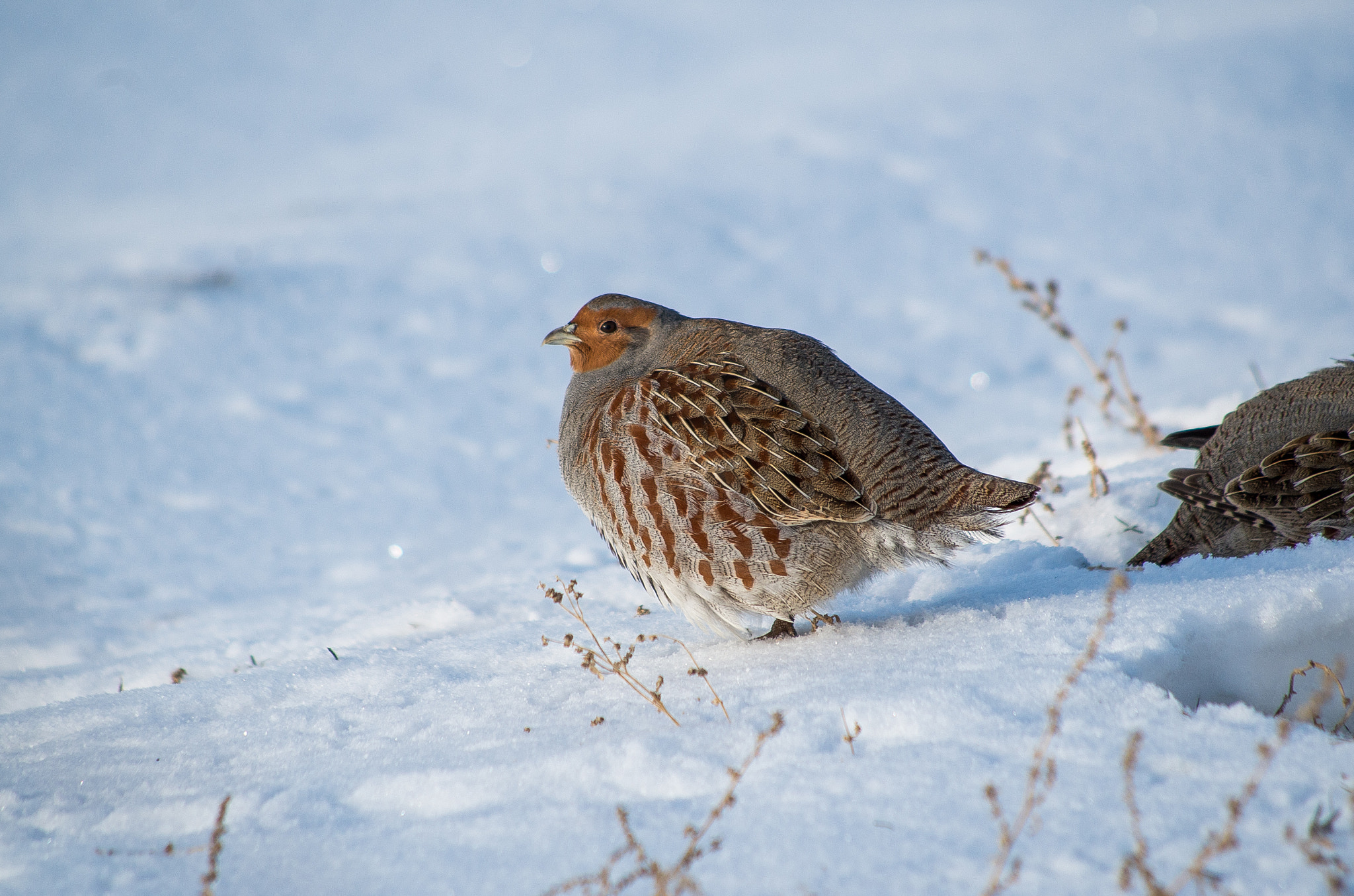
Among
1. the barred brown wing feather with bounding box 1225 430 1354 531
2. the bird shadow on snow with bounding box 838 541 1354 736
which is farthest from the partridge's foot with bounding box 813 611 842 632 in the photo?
the barred brown wing feather with bounding box 1225 430 1354 531

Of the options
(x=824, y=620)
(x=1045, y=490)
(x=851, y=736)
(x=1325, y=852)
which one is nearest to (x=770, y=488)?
(x=824, y=620)

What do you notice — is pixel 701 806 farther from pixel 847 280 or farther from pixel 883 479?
pixel 847 280

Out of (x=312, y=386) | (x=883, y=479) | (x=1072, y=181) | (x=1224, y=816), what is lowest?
(x=1224, y=816)

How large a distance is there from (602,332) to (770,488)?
1023 mm

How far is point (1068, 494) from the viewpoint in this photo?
4211 millimetres

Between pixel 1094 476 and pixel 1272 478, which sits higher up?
pixel 1094 476

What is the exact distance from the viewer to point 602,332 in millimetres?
3486

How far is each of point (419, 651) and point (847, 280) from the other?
22.5 ft

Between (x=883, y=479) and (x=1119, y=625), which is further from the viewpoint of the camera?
(x=883, y=479)

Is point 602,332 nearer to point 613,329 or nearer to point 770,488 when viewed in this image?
point 613,329

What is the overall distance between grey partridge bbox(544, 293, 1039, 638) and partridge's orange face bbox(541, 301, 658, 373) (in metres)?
0.40

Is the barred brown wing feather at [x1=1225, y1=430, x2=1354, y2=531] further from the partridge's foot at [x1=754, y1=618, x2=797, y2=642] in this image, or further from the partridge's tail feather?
the partridge's foot at [x1=754, y1=618, x2=797, y2=642]

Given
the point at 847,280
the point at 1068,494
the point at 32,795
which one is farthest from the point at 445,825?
the point at 847,280

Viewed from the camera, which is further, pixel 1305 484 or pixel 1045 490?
pixel 1045 490
